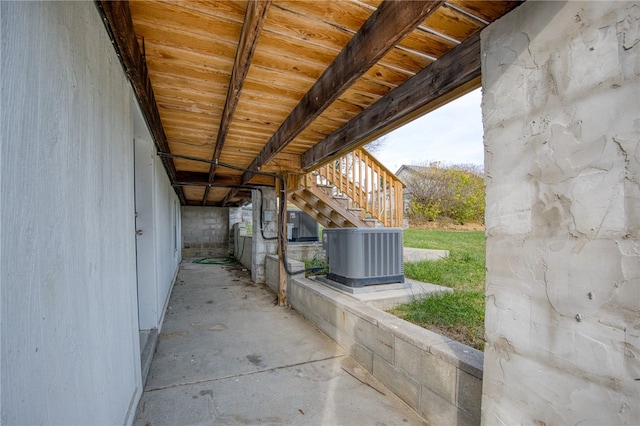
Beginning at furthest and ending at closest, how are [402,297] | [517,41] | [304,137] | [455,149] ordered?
[455,149], [304,137], [402,297], [517,41]

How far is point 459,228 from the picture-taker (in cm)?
1319

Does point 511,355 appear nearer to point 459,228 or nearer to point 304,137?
point 304,137

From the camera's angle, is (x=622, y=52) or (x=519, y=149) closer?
(x=622, y=52)

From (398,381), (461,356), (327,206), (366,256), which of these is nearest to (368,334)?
(398,381)

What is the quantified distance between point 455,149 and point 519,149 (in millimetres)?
18862

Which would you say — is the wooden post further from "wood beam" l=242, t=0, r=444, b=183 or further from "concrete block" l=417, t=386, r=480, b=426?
"concrete block" l=417, t=386, r=480, b=426

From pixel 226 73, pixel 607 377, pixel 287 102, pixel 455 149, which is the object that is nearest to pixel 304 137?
pixel 287 102

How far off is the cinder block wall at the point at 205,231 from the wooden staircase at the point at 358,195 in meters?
6.33

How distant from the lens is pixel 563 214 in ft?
3.48

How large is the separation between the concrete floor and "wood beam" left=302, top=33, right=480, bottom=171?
6.78 ft

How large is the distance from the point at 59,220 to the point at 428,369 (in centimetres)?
201

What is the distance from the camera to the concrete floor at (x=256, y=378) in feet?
6.18

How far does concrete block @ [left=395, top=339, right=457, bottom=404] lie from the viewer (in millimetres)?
1683

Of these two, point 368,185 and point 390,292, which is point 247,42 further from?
point 368,185
